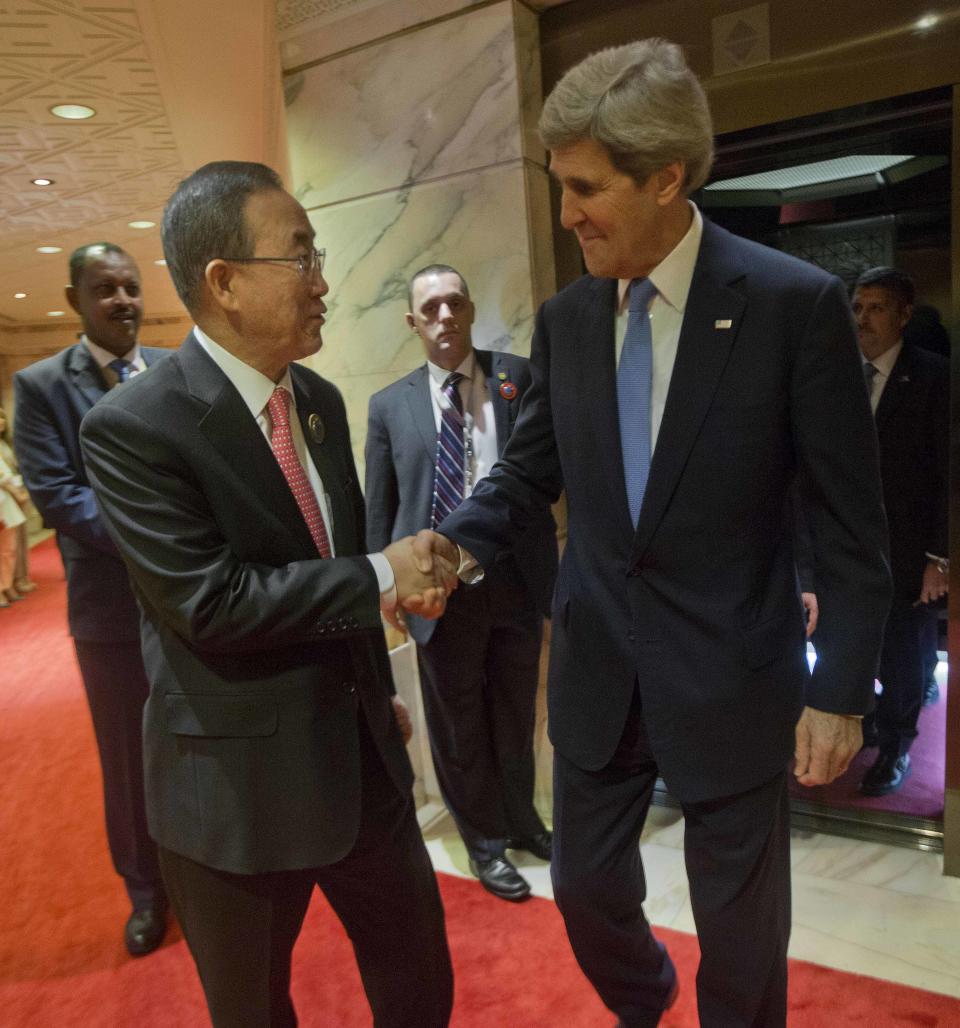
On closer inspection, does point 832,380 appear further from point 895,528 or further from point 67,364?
point 67,364

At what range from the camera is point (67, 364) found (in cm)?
246

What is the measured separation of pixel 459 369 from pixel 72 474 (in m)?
1.16

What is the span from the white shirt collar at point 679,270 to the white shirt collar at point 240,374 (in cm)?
71

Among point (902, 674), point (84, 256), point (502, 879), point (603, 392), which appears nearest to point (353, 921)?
point (603, 392)

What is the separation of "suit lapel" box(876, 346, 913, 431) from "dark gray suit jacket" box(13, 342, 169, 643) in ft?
7.63

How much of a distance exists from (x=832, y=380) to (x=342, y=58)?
2468 millimetres

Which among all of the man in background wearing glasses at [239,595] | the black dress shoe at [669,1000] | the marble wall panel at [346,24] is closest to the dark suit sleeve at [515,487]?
the man in background wearing glasses at [239,595]

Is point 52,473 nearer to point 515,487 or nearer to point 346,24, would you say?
point 515,487

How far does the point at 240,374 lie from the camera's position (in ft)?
4.51

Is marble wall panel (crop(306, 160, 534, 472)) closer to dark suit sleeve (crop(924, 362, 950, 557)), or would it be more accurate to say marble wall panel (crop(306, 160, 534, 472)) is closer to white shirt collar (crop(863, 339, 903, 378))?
white shirt collar (crop(863, 339, 903, 378))

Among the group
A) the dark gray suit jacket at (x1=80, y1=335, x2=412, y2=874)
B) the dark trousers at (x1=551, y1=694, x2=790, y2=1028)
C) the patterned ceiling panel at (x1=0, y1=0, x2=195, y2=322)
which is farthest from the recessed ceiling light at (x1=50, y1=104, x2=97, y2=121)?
the dark trousers at (x1=551, y1=694, x2=790, y2=1028)

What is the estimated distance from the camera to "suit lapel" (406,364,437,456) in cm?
263

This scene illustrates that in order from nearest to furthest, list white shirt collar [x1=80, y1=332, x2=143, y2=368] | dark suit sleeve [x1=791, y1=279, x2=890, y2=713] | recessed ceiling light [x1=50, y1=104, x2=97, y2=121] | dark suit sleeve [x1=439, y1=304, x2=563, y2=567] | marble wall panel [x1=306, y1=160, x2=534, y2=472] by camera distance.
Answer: dark suit sleeve [x1=791, y1=279, x2=890, y2=713] → dark suit sleeve [x1=439, y1=304, x2=563, y2=567] → white shirt collar [x1=80, y1=332, x2=143, y2=368] → marble wall panel [x1=306, y1=160, x2=534, y2=472] → recessed ceiling light [x1=50, y1=104, x2=97, y2=121]

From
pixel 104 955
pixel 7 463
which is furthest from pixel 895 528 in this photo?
pixel 7 463
